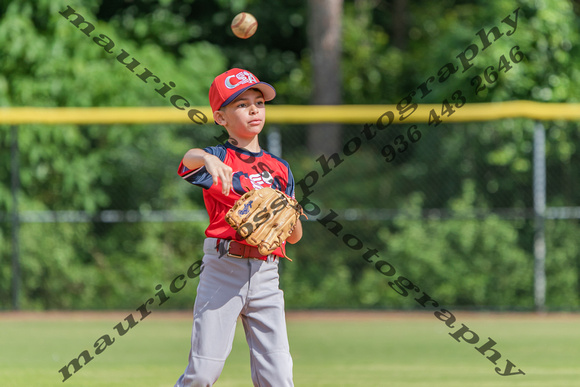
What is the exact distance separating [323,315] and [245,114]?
6777 mm

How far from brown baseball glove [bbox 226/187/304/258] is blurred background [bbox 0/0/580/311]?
6763 mm

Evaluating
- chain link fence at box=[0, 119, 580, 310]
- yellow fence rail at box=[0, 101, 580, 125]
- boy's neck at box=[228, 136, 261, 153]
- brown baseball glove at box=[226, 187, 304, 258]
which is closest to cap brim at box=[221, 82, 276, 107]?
boy's neck at box=[228, 136, 261, 153]

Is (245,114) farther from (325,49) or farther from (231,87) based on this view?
(325,49)

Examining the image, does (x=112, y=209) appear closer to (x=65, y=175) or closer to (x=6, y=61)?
(x=65, y=175)

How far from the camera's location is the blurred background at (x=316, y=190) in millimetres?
10695

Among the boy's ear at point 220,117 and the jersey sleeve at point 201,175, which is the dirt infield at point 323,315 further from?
the jersey sleeve at point 201,175

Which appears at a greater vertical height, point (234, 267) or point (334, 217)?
point (334, 217)

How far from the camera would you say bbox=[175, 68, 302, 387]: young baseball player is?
12.2 feet

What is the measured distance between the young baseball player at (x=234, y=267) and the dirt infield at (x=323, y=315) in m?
6.14

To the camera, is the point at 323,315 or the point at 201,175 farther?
the point at 323,315

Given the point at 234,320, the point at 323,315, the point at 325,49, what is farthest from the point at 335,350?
the point at 325,49

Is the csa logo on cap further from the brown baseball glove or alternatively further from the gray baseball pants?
the gray baseball pants

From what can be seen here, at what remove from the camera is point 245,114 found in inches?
154

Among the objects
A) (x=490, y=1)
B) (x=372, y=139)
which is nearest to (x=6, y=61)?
(x=372, y=139)
